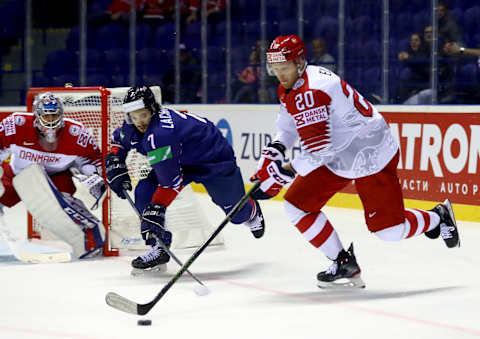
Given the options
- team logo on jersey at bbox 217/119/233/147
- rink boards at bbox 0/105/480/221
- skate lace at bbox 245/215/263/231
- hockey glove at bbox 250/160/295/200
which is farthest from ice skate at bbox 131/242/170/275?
team logo on jersey at bbox 217/119/233/147

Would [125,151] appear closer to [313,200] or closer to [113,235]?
[113,235]

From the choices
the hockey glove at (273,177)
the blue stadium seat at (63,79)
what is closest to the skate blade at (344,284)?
the hockey glove at (273,177)

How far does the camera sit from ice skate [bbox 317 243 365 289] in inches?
164

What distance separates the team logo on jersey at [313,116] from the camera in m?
3.80

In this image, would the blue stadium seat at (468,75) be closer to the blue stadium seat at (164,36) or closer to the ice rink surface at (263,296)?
the ice rink surface at (263,296)

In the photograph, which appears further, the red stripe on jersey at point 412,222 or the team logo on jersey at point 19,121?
the team logo on jersey at point 19,121

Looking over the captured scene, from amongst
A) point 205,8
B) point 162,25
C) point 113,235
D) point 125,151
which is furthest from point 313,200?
point 162,25

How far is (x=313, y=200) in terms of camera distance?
413 centimetres

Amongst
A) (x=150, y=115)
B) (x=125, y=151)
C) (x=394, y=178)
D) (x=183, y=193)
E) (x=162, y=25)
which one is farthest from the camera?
(x=162, y=25)

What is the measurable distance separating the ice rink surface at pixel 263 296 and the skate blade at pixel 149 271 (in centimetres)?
4

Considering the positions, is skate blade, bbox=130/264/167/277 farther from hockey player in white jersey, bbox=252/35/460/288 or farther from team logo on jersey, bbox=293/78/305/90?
team logo on jersey, bbox=293/78/305/90

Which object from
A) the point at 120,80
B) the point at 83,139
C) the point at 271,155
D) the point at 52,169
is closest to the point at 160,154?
the point at 271,155

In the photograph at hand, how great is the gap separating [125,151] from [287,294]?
4.24 ft

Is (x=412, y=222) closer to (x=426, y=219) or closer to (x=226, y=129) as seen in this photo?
(x=426, y=219)
